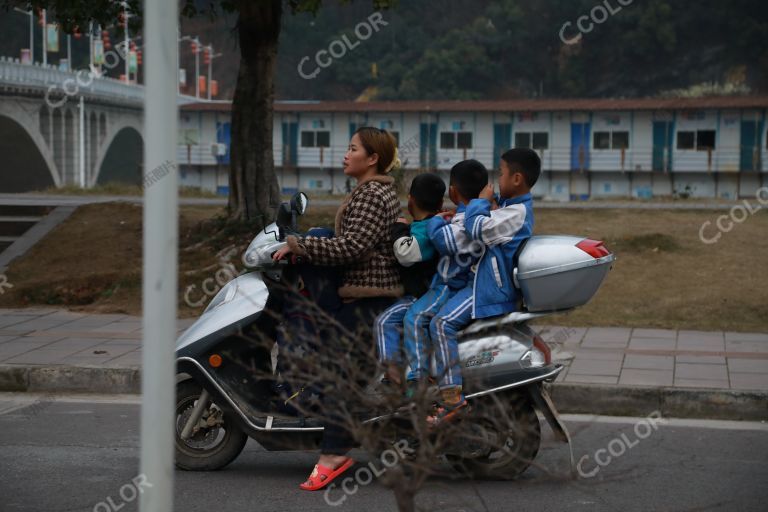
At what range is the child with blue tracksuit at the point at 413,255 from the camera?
506 cm

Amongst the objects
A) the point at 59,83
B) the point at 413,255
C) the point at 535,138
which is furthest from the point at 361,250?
the point at 59,83

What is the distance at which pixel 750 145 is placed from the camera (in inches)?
1672

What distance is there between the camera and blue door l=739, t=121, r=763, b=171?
139 feet

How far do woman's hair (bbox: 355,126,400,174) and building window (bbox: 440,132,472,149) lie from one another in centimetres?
3932

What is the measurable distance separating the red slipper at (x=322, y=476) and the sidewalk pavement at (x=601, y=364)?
139 cm

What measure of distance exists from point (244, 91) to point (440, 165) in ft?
102

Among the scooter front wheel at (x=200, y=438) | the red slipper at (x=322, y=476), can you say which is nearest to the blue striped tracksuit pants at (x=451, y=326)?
the red slipper at (x=322, y=476)

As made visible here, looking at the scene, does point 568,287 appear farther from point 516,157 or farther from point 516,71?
point 516,71

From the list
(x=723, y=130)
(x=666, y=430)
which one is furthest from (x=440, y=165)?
(x=666, y=430)

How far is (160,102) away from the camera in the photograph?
2.50 m

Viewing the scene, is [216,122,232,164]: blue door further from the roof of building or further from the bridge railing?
the bridge railing

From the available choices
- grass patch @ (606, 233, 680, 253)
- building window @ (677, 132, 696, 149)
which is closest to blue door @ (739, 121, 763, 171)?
building window @ (677, 132, 696, 149)

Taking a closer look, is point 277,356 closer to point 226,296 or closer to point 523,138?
point 226,296

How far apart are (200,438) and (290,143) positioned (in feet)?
136
